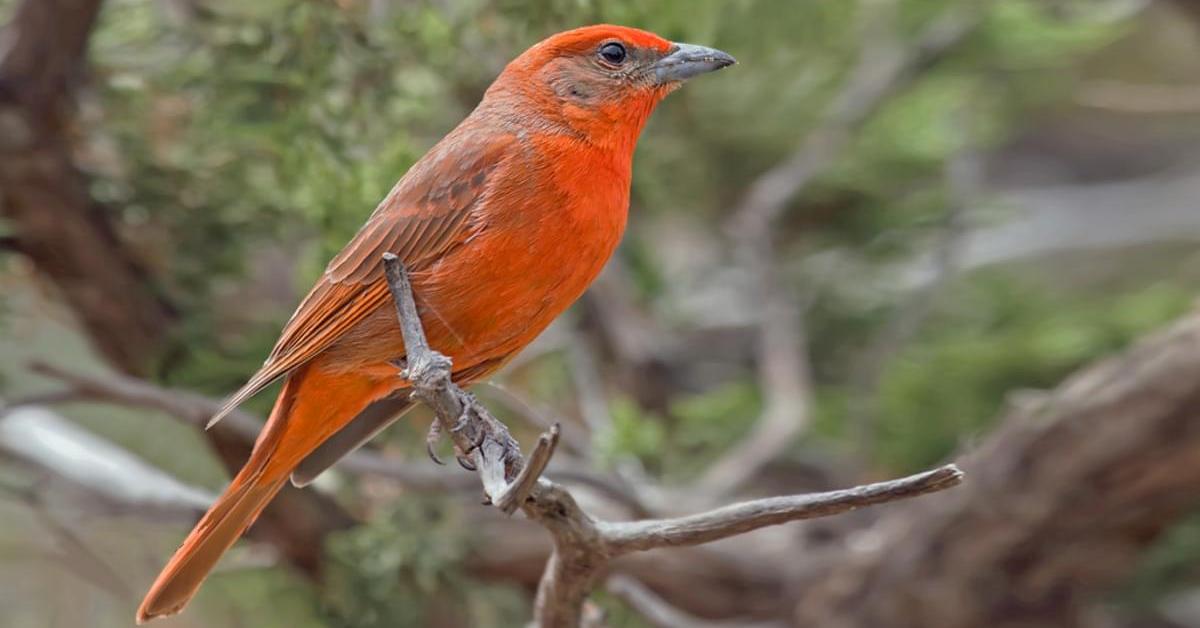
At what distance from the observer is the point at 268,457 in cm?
339

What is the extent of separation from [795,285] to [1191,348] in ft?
7.81

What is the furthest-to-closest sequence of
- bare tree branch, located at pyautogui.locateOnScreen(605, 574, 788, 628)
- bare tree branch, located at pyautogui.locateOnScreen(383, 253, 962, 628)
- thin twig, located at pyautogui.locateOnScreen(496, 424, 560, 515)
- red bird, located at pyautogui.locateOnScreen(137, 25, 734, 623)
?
bare tree branch, located at pyautogui.locateOnScreen(605, 574, 788, 628) < red bird, located at pyautogui.locateOnScreen(137, 25, 734, 623) < bare tree branch, located at pyautogui.locateOnScreen(383, 253, 962, 628) < thin twig, located at pyautogui.locateOnScreen(496, 424, 560, 515)

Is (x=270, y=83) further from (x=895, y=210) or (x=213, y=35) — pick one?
(x=895, y=210)

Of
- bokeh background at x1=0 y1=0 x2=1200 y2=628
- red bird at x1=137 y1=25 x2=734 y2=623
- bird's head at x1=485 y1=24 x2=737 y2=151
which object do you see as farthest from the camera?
bokeh background at x1=0 y1=0 x2=1200 y2=628

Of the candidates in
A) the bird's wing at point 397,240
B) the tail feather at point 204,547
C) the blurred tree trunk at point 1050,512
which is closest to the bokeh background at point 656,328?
the blurred tree trunk at point 1050,512

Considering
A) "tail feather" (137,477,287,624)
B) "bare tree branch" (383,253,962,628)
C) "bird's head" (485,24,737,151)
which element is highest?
"bird's head" (485,24,737,151)

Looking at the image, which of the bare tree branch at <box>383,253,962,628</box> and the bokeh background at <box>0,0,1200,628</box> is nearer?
the bare tree branch at <box>383,253,962,628</box>

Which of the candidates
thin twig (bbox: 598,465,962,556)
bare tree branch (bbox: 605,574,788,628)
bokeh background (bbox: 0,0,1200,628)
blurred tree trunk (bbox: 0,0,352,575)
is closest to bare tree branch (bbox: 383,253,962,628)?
thin twig (bbox: 598,465,962,556)

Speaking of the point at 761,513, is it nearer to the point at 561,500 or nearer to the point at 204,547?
the point at 561,500

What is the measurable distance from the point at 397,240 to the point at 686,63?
2.75ft

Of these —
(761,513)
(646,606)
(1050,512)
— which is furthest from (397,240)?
(1050,512)

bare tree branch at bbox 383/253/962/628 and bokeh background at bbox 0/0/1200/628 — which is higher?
bare tree branch at bbox 383/253/962/628

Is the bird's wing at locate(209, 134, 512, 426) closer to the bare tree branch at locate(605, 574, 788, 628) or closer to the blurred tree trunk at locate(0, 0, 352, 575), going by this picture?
the bare tree branch at locate(605, 574, 788, 628)

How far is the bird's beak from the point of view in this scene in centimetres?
351
